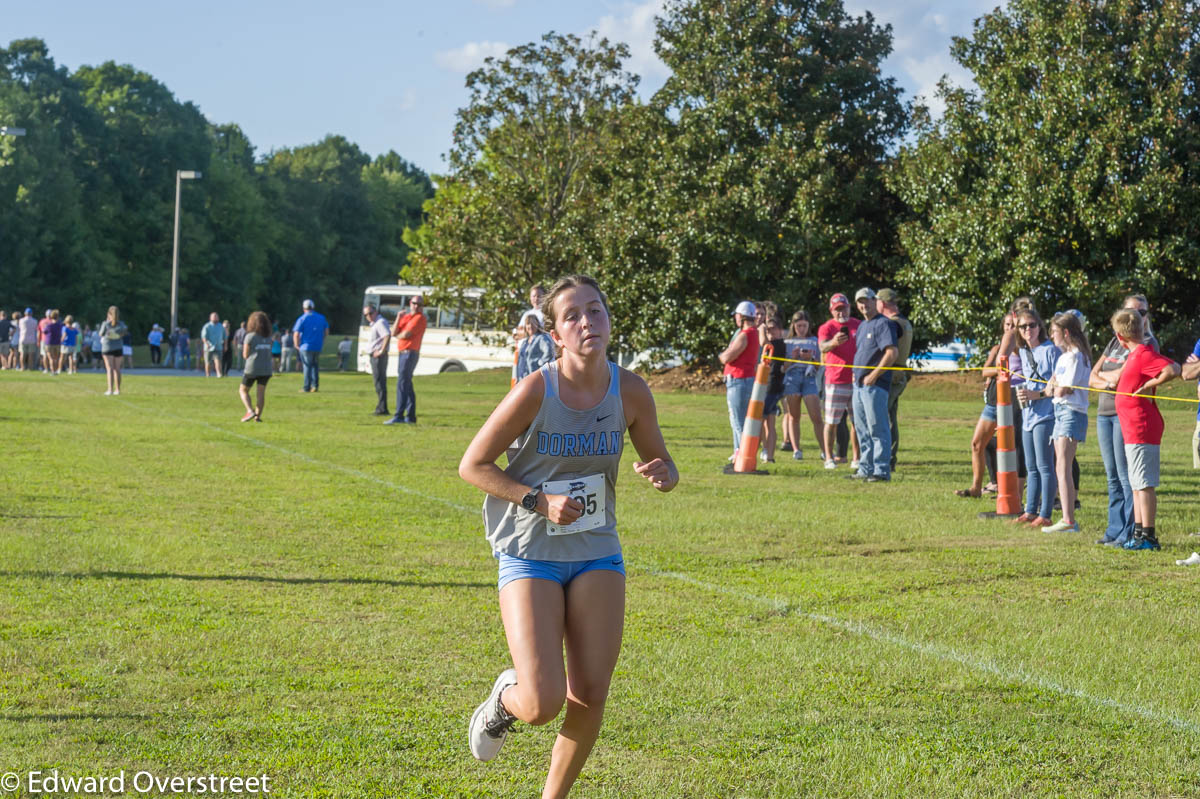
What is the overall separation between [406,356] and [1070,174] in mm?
18333

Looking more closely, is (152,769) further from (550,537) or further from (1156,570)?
(1156,570)

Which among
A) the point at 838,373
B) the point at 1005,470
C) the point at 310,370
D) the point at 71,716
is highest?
the point at 838,373

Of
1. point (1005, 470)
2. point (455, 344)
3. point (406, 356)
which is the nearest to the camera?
point (1005, 470)

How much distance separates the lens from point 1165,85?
105ft

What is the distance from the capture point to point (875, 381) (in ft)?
48.4

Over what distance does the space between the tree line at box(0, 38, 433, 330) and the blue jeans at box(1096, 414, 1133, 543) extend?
60.1 meters

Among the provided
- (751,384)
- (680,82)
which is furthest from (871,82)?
(751,384)

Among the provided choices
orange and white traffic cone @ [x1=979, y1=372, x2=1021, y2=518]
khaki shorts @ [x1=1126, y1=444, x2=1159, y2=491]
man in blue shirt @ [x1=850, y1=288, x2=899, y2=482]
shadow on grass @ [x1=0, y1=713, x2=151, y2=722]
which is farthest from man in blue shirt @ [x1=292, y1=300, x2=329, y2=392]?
shadow on grass @ [x1=0, y1=713, x2=151, y2=722]

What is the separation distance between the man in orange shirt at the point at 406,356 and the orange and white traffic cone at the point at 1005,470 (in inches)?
437

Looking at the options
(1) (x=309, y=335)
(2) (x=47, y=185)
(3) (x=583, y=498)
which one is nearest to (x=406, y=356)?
(1) (x=309, y=335)

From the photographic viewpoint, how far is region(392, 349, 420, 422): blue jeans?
21.7 meters

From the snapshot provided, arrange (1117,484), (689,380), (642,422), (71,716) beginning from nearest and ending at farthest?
(642,422)
(71,716)
(1117,484)
(689,380)

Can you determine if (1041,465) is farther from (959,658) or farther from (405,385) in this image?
(405,385)

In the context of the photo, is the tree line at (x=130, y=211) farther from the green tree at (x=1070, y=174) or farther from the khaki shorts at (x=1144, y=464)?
the khaki shorts at (x=1144, y=464)
